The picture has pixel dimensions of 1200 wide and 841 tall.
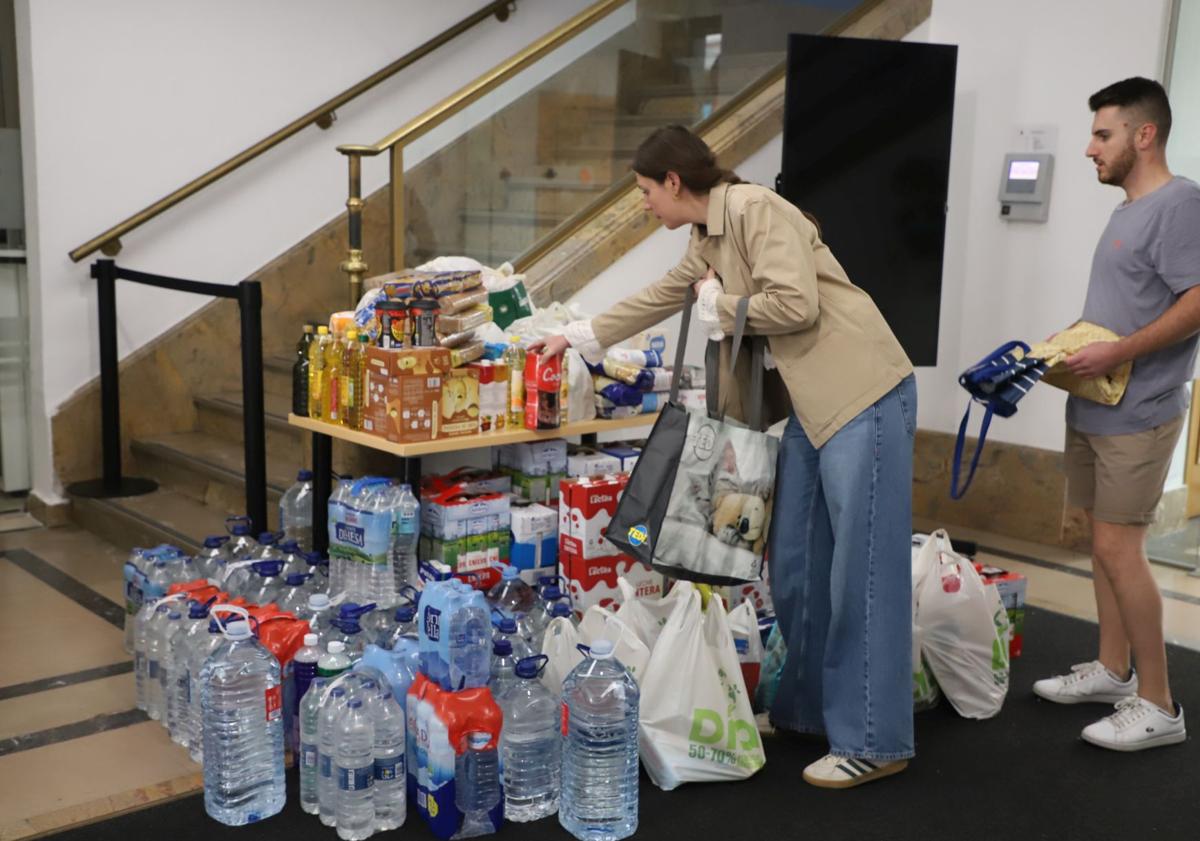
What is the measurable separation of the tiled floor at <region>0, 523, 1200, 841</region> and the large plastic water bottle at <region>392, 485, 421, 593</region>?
2.52ft

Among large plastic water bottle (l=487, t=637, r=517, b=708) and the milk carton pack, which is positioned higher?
the milk carton pack

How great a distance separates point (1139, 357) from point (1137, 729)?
39.4 inches

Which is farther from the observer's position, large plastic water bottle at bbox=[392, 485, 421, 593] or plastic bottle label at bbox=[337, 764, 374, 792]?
large plastic water bottle at bbox=[392, 485, 421, 593]

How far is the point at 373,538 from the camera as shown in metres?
3.44

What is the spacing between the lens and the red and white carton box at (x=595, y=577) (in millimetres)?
3578

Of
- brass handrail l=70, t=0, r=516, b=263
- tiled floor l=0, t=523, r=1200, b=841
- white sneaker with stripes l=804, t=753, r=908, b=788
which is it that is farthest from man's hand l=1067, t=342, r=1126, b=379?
brass handrail l=70, t=0, r=516, b=263

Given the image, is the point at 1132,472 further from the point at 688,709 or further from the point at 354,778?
the point at 354,778

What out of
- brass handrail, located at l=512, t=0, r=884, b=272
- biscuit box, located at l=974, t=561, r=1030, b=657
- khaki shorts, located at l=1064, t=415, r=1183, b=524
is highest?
brass handrail, located at l=512, t=0, r=884, b=272

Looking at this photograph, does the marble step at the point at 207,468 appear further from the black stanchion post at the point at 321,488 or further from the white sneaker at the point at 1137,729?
the white sneaker at the point at 1137,729

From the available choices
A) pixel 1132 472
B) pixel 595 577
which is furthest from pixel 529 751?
pixel 1132 472

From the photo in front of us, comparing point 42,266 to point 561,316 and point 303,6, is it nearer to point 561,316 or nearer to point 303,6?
point 303,6

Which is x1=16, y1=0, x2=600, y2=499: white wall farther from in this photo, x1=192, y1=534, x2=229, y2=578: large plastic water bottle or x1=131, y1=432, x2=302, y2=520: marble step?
x1=192, y1=534, x2=229, y2=578: large plastic water bottle

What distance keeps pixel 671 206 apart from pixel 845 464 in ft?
2.48

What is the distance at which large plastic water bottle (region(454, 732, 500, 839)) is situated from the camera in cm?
275
